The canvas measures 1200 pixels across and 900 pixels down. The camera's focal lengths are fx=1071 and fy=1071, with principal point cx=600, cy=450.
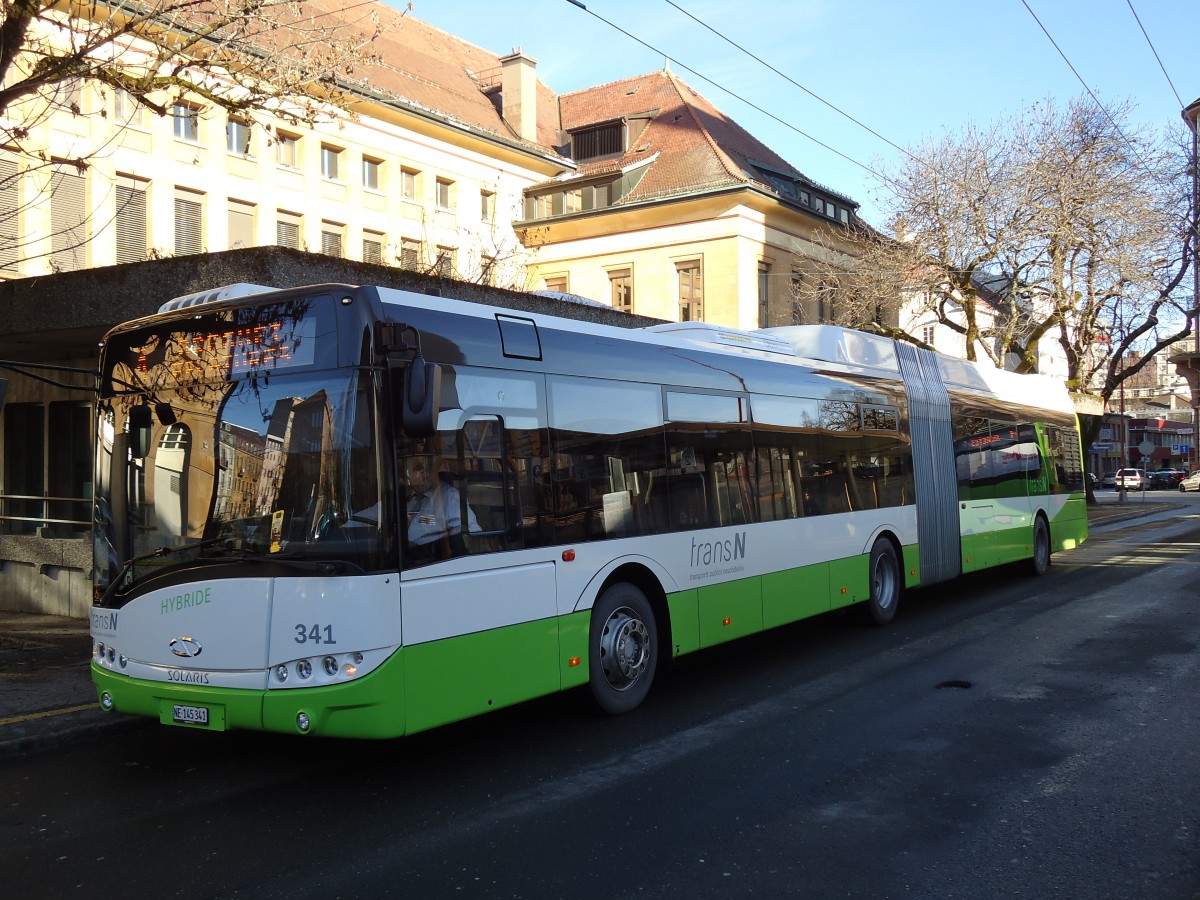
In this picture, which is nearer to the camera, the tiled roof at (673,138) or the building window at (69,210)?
the building window at (69,210)

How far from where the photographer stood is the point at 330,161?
122 ft

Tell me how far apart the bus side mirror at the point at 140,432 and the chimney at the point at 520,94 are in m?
39.7

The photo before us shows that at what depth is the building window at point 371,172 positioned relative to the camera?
124 ft

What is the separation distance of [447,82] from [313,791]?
42.0 meters

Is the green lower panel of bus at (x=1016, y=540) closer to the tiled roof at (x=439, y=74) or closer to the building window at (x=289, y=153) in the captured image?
the building window at (x=289, y=153)

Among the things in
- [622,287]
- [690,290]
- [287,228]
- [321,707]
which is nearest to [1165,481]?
[690,290]

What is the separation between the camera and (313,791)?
20.7 feet

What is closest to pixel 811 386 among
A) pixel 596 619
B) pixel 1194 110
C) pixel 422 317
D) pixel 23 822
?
pixel 596 619

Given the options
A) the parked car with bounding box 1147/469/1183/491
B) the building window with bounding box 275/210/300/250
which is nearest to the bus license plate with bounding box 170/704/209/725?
the building window with bounding box 275/210/300/250

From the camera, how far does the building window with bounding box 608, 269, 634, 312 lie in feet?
152

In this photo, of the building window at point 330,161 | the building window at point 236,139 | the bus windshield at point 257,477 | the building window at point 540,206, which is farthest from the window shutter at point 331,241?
the bus windshield at point 257,477

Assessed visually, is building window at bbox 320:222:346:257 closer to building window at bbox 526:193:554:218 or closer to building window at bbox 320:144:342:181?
building window at bbox 320:144:342:181

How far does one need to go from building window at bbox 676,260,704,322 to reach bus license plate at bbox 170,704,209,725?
1555 inches

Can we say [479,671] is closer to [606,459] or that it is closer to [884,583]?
[606,459]
